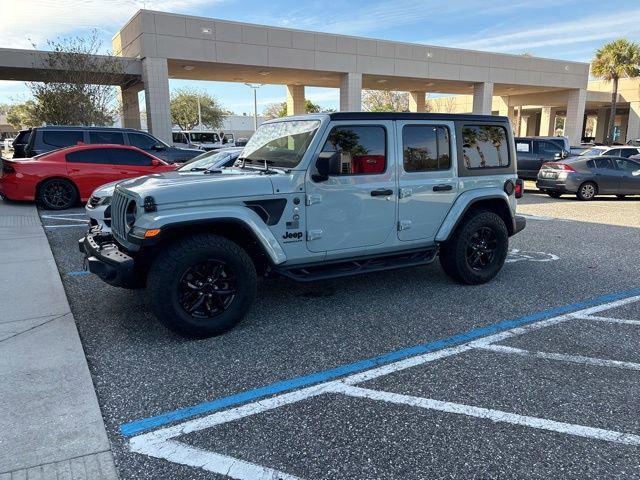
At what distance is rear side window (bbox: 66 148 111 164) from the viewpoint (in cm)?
1076

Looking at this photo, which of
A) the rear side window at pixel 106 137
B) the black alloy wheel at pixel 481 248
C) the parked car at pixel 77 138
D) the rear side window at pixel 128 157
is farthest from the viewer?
the rear side window at pixel 106 137

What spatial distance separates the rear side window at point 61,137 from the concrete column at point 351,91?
16660 millimetres

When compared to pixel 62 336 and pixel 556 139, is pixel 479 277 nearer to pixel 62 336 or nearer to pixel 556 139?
pixel 62 336

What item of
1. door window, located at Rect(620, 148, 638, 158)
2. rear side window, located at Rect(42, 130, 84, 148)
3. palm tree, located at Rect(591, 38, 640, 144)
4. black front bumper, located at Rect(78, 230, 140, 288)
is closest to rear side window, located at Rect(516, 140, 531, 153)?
door window, located at Rect(620, 148, 638, 158)

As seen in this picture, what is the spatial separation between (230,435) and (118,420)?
0.74m

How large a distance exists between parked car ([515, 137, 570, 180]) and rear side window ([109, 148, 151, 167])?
12115mm

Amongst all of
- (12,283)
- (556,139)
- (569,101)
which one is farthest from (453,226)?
(569,101)

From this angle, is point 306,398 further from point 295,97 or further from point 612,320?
point 295,97

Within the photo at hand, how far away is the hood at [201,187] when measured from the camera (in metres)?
3.85

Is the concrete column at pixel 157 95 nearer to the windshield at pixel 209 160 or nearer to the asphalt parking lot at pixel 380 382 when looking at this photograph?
the windshield at pixel 209 160

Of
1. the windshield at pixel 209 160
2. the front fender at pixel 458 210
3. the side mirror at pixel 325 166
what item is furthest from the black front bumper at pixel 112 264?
the windshield at pixel 209 160

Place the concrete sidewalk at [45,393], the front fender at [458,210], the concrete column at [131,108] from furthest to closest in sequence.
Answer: the concrete column at [131,108]
the front fender at [458,210]
the concrete sidewalk at [45,393]

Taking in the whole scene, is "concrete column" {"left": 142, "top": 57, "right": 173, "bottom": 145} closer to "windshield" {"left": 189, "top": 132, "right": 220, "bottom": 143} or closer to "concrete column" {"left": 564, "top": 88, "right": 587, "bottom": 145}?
"windshield" {"left": 189, "top": 132, "right": 220, "bottom": 143}

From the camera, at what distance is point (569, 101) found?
3716 cm
